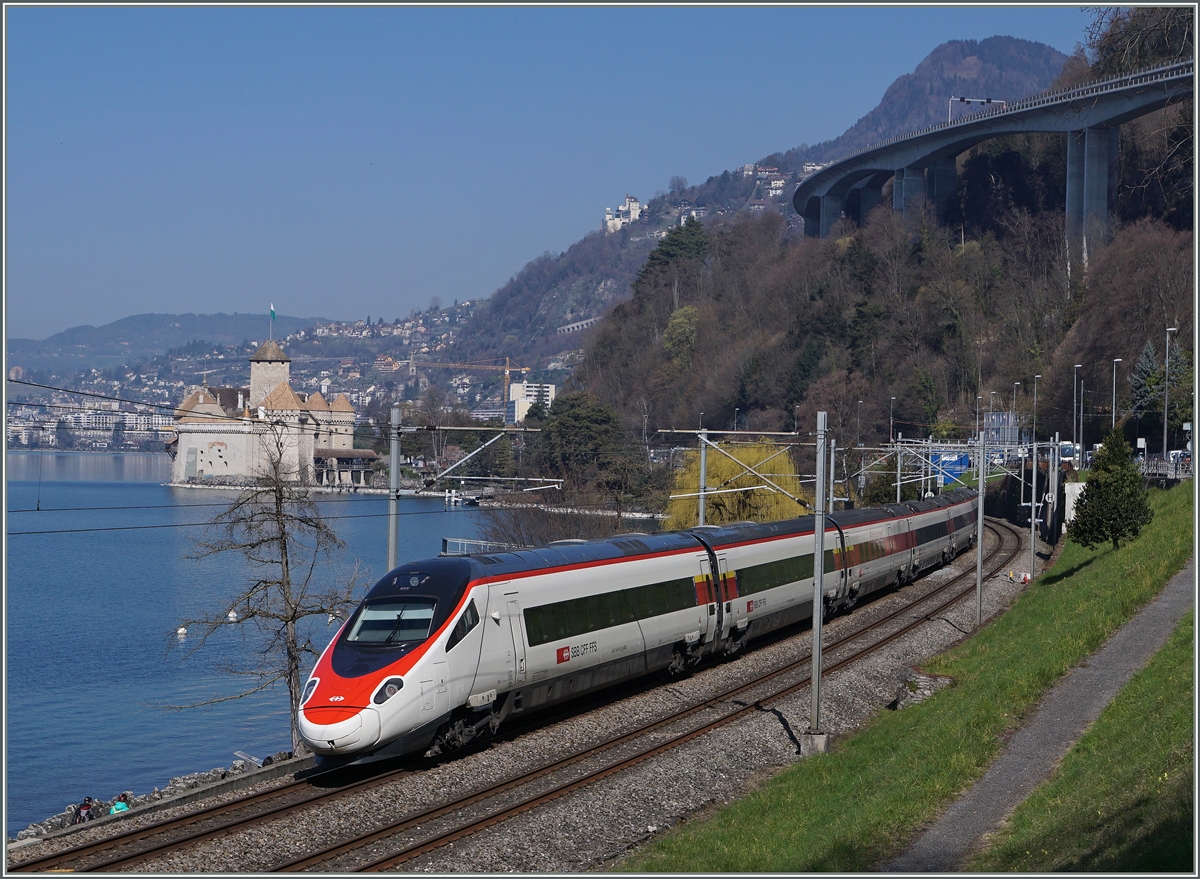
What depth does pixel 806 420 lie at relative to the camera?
104 metres

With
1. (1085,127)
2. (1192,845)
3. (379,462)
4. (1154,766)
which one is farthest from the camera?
(379,462)

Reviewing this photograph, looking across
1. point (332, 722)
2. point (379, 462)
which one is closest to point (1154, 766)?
point (332, 722)

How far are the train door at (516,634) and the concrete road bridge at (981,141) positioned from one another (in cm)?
5701

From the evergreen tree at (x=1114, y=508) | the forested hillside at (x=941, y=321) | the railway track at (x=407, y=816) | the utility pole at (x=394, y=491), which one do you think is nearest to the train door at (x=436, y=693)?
the railway track at (x=407, y=816)

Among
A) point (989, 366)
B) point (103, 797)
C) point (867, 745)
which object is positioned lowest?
point (103, 797)

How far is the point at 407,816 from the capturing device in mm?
15047

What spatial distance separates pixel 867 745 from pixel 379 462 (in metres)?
152

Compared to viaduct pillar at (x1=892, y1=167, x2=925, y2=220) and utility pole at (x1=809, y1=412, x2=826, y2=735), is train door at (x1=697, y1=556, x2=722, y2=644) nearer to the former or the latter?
utility pole at (x1=809, y1=412, x2=826, y2=735)

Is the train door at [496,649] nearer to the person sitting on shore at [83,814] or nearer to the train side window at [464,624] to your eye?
the train side window at [464,624]

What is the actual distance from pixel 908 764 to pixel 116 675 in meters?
38.4

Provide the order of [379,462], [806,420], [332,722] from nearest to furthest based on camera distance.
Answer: [332,722] < [806,420] < [379,462]

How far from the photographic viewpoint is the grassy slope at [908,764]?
14148 millimetres

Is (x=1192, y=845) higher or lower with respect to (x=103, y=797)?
higher

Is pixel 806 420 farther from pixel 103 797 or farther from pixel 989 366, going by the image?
pixel 103 797
